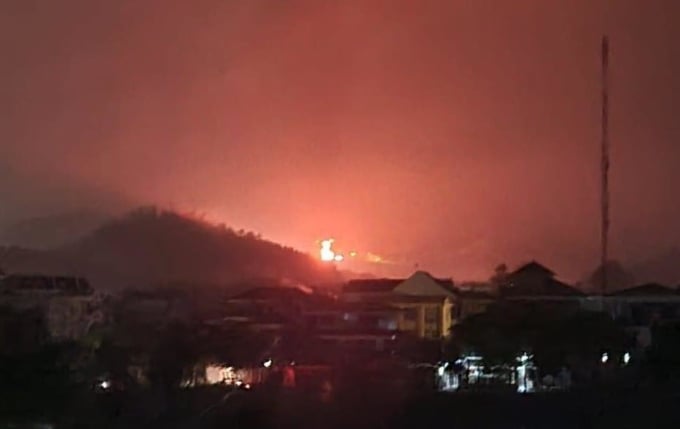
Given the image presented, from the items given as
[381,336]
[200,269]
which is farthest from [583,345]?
[200,269]

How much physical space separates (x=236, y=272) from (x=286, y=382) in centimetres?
138

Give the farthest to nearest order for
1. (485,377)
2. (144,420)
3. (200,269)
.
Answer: (200,269) → (485,377) → (144,420)

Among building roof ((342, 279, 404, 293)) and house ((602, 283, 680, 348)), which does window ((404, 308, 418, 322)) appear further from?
house ((602, 283, 680, 348))

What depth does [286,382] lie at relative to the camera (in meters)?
8.74

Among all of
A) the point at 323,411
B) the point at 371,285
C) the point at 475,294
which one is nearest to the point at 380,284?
the point at 371,285

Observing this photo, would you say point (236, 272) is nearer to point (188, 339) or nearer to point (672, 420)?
point (188, 339)

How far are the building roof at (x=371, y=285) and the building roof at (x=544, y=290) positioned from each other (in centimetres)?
75

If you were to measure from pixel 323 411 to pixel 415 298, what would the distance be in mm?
1655

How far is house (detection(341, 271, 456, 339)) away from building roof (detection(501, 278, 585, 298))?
399 millimetres

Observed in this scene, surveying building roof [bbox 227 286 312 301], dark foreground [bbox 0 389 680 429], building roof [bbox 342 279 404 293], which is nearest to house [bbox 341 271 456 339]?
building roof [bbox 342 279 404 293]

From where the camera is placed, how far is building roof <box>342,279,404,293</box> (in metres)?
10.0

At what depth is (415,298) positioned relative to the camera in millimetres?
9938

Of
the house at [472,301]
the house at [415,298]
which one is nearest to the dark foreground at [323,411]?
the house at [415,298]

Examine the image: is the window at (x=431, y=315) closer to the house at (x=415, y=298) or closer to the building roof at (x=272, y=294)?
the house at (x=415, y=298)
